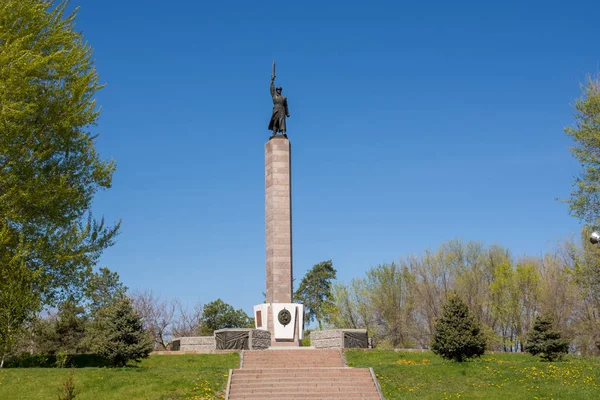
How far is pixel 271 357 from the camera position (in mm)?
26984

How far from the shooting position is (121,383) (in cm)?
2009

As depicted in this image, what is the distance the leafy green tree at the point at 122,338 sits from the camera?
23.6 meters

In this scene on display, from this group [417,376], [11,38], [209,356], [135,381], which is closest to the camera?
[135,381]

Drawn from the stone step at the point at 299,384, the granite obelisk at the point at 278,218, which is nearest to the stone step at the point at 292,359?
the stone step at the point at 299,384

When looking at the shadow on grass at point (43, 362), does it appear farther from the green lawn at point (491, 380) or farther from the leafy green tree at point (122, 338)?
the green lawn at point (491, 380)

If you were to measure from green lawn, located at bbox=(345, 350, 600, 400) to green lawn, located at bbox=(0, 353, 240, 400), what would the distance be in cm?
602

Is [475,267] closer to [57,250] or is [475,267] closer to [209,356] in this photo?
[209,356]

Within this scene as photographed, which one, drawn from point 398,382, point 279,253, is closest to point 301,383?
point 398,382

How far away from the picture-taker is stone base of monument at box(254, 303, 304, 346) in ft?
110

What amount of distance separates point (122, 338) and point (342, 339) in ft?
36.0

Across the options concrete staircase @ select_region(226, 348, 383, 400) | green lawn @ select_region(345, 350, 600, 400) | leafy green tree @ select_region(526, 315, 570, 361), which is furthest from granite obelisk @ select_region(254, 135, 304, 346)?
leafy green tree @ select_region(526, 315, 570, 361)

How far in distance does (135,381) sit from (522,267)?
119ft

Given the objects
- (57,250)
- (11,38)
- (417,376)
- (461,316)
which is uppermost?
(11,38)

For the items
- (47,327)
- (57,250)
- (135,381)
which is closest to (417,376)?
(135,381)
